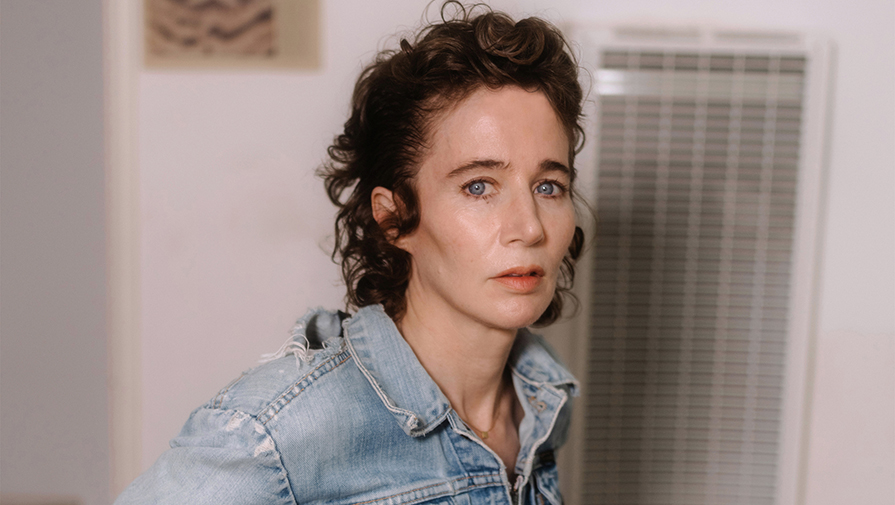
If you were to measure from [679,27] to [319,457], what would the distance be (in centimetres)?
108

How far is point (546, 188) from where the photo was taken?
2.80 ft

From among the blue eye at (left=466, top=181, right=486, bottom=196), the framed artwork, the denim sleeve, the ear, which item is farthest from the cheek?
the framed artwork

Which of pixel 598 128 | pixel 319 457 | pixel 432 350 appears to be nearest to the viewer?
pixel 319 457

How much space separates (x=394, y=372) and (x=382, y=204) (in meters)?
0.25

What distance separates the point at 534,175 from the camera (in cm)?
80

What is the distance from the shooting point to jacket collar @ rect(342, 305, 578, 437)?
2.55 feet

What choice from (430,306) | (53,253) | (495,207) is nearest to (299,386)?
(430,306)

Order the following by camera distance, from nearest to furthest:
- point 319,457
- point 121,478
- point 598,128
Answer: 1. point 319,457
2. point 598,128
3. point 121,478

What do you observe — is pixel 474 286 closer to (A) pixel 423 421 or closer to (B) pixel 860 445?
(A) pixel 423 421

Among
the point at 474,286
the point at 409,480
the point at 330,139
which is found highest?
the point at 330,139

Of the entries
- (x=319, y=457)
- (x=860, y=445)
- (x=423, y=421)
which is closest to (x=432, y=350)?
(x=423, y=421)

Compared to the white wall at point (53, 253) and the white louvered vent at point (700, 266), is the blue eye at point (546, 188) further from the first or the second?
the white wall at point (53, 253)

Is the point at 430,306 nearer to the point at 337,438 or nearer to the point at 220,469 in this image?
the point at 337,438

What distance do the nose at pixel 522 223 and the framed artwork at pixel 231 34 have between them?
67 cm
